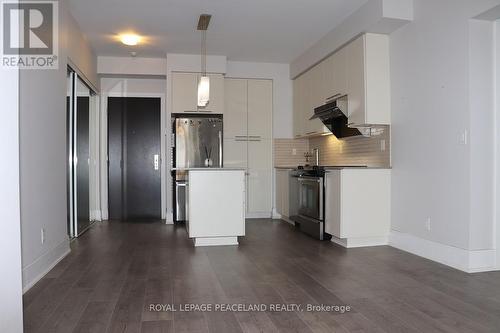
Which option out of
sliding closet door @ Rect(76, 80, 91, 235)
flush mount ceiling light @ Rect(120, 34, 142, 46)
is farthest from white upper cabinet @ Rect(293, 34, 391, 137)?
sliding closet door @ Rect(76, 80, 91, 235)

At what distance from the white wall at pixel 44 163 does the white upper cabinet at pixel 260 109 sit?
3.09 meters

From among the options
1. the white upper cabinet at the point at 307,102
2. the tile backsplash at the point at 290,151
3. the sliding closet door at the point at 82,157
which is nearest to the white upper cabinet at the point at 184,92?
the sliding closet door at the point at 82,157

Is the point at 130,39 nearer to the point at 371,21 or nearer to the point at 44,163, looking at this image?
the point at 44,163

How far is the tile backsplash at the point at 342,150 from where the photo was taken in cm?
466

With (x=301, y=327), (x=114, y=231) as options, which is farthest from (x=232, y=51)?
(x=301, y=327)

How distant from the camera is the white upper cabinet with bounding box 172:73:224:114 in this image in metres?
6.34

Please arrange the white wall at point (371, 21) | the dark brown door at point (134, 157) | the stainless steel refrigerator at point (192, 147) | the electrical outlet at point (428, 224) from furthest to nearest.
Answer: the dark brown door at point (134, 157) → the stainless steel refrigerator at point (192, 147) → the white wall at point (371, 21) → the electrical outlet at point (428, 224)

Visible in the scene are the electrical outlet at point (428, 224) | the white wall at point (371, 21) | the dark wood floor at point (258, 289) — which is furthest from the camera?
the white wall at point (371, 21)

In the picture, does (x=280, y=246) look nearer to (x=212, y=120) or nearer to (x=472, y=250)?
(x=472, y=250)

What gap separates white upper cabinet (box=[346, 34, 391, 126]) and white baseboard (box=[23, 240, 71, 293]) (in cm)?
335

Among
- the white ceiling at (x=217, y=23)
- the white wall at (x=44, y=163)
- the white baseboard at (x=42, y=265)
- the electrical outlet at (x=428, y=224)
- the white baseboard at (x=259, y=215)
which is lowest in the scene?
the white baseboard at (x=259, y=215)

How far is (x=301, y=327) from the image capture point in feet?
7.30

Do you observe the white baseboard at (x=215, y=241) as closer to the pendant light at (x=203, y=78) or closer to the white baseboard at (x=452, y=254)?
the pendant light at (x=203, y=78)

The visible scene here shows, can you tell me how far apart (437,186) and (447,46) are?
1.27 meters
